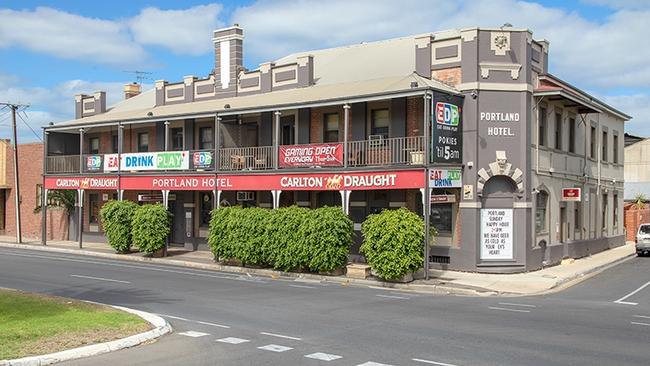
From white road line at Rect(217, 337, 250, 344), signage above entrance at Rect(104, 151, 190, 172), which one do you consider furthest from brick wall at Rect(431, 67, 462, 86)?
white road line at Rect(217, 337, 250, 344)

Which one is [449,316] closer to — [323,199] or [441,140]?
[441,140]

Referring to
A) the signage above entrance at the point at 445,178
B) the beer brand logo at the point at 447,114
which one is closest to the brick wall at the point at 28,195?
the signage above entrance at the point at 445,178

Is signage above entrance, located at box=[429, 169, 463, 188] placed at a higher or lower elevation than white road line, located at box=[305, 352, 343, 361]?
higher

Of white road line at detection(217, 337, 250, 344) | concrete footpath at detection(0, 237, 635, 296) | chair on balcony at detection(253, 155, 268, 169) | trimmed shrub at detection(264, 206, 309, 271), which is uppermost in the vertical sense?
chair on balcony at detection(253, 155, 268, 169)

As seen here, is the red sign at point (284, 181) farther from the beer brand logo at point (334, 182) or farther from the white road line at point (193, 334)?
the white road line at point (193, 334)

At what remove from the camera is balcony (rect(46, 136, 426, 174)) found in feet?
81.7

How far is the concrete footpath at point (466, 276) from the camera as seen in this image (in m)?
20.2

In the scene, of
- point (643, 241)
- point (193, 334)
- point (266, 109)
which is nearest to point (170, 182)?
point (266, 109)

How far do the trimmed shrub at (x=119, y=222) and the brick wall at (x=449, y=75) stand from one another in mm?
14256

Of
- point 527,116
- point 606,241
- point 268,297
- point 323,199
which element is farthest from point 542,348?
point 606,241

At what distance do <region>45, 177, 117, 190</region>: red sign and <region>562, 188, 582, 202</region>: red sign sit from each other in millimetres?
20237

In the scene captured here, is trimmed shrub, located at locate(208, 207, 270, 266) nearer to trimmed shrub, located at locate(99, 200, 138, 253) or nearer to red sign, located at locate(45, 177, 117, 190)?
trimmed shrub, located at locate(99, 200, 138, 253)

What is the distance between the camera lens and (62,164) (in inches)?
1437

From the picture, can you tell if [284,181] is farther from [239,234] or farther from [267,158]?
[239,234]
